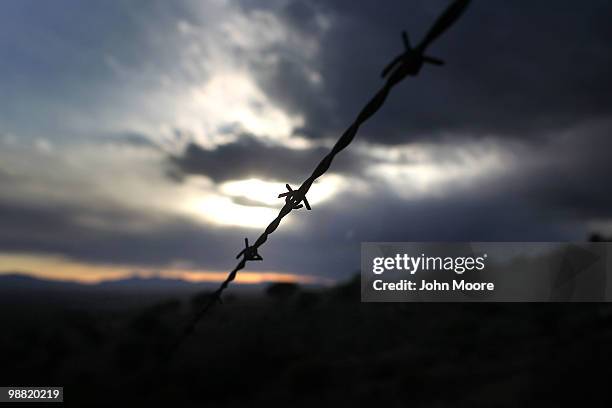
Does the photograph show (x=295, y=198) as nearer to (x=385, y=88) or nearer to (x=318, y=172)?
(x=318, y=172)

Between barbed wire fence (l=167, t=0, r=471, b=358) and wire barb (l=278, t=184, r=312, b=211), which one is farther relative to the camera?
wire barb (l=278, t=184, r=312, b=211)

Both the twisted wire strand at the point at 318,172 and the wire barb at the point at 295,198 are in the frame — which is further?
the wire barb at the point at 295,198

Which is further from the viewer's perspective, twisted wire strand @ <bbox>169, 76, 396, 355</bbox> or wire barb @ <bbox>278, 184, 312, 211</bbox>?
wire barb @ <bbox>278, 184, 312, 211</bbox>

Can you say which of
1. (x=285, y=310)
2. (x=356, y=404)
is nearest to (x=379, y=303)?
(x=285, y=310)

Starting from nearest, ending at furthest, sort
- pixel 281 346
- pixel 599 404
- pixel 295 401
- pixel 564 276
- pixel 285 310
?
pixel 599 404
pixel 295 401
pixel 281 346
pixel 564 276
pixel 285 310

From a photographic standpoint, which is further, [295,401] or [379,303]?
[379,303]

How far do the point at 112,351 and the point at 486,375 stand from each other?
25.0 m

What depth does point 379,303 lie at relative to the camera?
45812 mm

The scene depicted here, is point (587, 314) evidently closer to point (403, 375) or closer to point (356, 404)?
point (403, 375)

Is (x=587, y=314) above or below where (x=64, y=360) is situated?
above

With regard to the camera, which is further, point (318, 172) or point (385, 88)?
point (318, 172)

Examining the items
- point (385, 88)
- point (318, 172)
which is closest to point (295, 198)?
point (318, 172)

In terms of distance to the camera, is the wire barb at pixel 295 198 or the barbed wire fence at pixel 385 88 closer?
the barbed wire fence at pixel 385 88

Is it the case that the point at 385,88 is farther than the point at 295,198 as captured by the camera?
No
